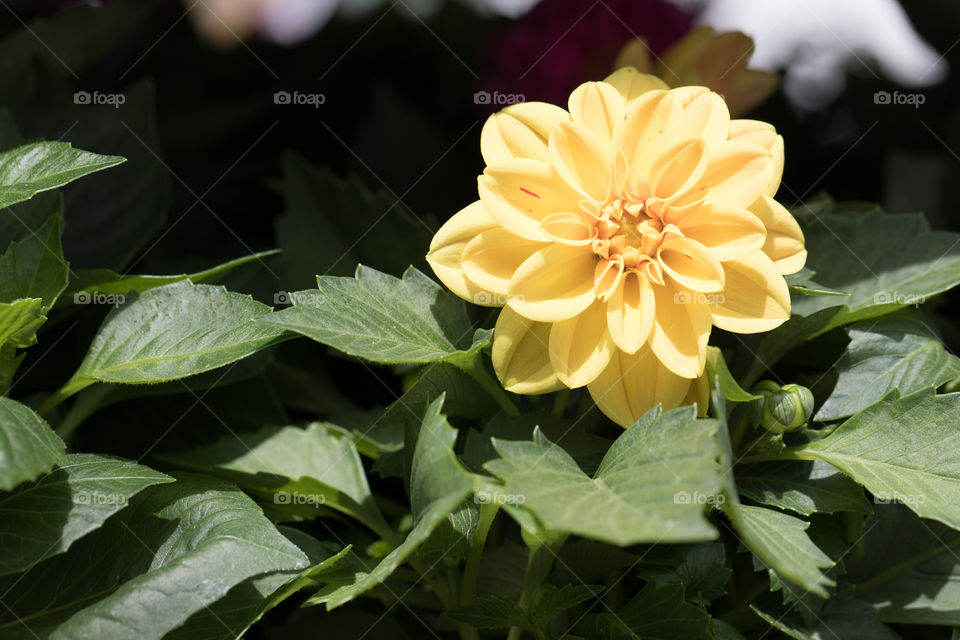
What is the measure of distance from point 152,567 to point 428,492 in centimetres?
15

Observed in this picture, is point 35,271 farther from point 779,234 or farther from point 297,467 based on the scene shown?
point 779,234

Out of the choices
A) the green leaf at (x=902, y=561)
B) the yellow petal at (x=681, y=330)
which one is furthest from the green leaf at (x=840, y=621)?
the yellow petal at (x=681, y=330)

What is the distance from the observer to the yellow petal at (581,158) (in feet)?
1.50

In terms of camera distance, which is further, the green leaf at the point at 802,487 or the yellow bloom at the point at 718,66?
the yellow bloom at the point at 718,66

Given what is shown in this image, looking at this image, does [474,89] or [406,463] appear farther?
[474,89]

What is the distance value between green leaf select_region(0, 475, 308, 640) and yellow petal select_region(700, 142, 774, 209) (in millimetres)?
286

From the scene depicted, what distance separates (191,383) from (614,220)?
0.30m

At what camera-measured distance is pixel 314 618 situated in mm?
558

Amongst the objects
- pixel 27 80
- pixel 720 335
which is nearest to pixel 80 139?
pixel 27 80

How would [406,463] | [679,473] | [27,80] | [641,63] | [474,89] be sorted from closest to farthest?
[679,473], [406,463], [641,63], [27,80], [474,89]

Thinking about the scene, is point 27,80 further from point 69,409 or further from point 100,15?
point 69,409

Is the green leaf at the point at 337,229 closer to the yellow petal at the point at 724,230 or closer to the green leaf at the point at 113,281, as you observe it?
the green leaf at the point at 113,281

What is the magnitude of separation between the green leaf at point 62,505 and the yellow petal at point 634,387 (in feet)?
0.77

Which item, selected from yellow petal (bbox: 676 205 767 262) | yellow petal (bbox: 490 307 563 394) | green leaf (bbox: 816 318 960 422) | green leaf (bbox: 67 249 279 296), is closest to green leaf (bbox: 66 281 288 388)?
green leaf (bbox: 67 249 279 296)
